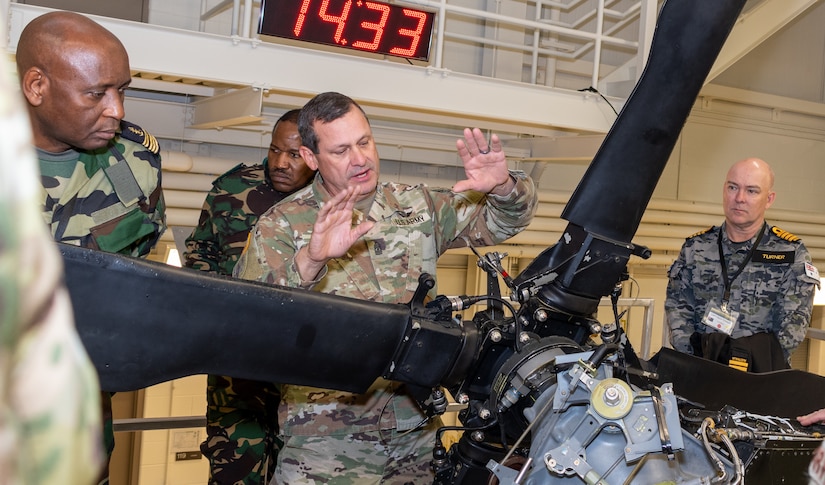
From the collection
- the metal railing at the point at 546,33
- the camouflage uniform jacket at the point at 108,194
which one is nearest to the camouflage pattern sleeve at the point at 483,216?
the camouflage uniform jacket at the point at 108,194

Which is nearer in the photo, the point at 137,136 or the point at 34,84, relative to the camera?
the point at 34,84

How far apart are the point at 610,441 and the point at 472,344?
0.28 m

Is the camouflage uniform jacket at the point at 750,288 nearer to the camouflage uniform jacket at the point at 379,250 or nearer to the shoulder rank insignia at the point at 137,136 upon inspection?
the camouflage uniform jacket at the point at 379,250

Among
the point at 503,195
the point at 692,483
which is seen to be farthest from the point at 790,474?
the point at 503,195

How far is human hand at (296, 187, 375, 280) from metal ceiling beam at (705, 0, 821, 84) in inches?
132

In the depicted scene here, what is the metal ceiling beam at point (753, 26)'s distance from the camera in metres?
4.34

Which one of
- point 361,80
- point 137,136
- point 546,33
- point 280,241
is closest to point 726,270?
point 361,80

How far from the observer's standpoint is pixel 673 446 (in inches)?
46.8

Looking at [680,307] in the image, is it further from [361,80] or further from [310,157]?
[310,157]

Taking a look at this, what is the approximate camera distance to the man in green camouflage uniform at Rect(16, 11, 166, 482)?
157cm

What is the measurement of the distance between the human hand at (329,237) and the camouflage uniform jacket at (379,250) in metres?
0.03

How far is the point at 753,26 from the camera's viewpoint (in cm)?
439

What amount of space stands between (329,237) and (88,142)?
1.78 ft

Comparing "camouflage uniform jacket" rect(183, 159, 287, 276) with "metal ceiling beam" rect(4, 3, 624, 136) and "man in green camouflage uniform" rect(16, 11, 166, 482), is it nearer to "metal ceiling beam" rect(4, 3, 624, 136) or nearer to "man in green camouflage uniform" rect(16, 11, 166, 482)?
"metal ceiling beam" rect(4, 3, 624, 136)
